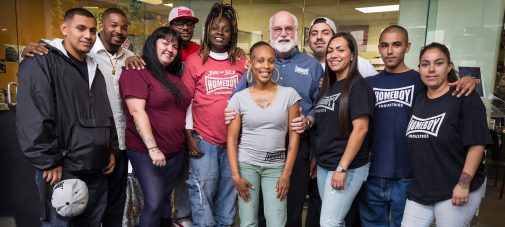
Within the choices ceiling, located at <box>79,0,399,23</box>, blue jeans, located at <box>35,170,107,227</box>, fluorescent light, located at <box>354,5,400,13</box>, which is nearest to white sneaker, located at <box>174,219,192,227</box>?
blue jeans, located at <box>35,170,107,227</box>

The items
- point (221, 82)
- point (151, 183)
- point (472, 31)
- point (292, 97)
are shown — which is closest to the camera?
point (292, 97)

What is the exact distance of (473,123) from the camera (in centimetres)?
166

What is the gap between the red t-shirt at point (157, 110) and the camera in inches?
79.7

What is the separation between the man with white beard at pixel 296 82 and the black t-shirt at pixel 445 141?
634mm

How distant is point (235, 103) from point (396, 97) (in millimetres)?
943

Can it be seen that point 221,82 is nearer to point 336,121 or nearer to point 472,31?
point 336,121

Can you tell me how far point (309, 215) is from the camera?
2.38 metres

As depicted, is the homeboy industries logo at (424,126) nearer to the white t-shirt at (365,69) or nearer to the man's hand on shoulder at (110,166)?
the white t-shirt at (365,69)

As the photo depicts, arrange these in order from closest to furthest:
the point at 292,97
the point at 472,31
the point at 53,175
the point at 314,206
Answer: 1. the point at 53,175
2. the point at 292,97
3. the point at 314,206
4. the point at 472,31

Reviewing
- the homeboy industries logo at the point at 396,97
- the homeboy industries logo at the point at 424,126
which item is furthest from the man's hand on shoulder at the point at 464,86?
the homeboy industries logo at the point at 396,97

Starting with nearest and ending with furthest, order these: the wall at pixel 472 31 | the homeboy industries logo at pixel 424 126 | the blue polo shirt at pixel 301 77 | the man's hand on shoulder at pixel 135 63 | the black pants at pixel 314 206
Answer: the homeboy industries logo at pixel 424 126, the man's hand on shoulder at pixel 135 63, the blue polo shirt at pixel 301 77, the black pants at pixel 314 206, the wall at pixel 472 31

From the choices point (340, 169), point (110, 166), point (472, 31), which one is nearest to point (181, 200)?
point (110, 166)

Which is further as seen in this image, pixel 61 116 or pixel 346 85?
pixel 346 85

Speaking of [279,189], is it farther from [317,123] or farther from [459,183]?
[459,183]
